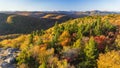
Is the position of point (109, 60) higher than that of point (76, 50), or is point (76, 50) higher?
point (109, 60)

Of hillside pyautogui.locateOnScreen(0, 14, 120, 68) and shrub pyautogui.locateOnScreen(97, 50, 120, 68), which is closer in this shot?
shrub pyautogui.locateOnScreen(97, 50, 120, 68)

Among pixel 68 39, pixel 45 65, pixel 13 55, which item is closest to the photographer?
pixel 45 65

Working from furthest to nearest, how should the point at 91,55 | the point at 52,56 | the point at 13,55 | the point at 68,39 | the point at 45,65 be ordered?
the point at 68,39, the point at 13,55, the point at 52,56, the point at 91,55, the point at 45,65

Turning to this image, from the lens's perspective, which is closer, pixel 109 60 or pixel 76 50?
pixel 109 60

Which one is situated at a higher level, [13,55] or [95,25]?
[95,25]

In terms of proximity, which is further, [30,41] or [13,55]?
[30,41]

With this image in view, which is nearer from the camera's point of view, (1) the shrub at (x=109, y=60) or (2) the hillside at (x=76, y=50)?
(1) the shrub at (x=109, y=60)

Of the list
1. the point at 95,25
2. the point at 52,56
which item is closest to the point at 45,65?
the point at 52,56

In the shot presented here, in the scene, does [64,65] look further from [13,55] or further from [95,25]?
[95,25]
